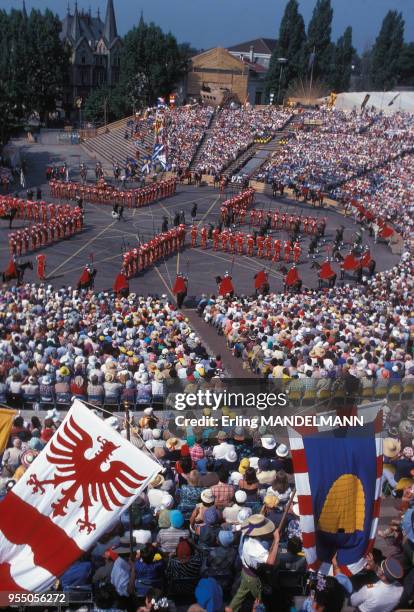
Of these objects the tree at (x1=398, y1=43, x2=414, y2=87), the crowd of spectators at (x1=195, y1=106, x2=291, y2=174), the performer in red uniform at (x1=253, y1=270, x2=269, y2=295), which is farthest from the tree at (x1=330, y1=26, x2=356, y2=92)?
the performer in red uniform at (x1=253, y1=270, x2=269, y2=295)

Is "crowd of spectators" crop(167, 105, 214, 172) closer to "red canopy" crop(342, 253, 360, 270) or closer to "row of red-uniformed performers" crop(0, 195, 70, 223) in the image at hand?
"row of red-uniformed performers" crop(0, 195, 70, 223)

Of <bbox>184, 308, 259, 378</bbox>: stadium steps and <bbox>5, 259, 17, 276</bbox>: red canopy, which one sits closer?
<bbox>184, 308, 259, 378</bbox>: stadium steps

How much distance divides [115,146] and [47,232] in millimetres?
27366

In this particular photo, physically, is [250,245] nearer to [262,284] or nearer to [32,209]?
[262,284]

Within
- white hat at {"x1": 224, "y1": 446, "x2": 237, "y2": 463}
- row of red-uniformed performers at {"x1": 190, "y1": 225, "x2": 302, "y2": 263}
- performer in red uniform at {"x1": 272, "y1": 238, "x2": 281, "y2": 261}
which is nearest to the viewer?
white hat at {"x1": 224, "y1": 446, "x2": 237, "y2": 463}

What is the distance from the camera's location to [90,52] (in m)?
84.2

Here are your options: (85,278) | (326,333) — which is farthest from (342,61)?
(326,333)

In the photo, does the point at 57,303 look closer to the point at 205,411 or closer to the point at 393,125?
the point at 205,411

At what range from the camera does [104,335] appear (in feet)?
50.1

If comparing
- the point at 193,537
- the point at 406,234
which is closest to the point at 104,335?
the point at 193,537

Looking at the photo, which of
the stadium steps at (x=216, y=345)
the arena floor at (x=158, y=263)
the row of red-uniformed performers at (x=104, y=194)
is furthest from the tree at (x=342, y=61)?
the stadium steps at (x=216, y=345)

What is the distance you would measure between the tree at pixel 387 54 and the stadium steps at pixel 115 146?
38342 millimetres

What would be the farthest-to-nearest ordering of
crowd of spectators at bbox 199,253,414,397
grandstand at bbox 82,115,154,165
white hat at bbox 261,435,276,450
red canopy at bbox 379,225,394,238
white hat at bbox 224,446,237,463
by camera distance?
1. grandstand at bbox 82,115,154,165
2. red canopy at bbox 379,225,394,238
3. crowd of spectators at bbox 199,253,414,397
4. white hat at bbox 261,435,276,450
5. white hat at bbox 224,446,237,463

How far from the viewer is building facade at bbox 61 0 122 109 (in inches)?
3287
